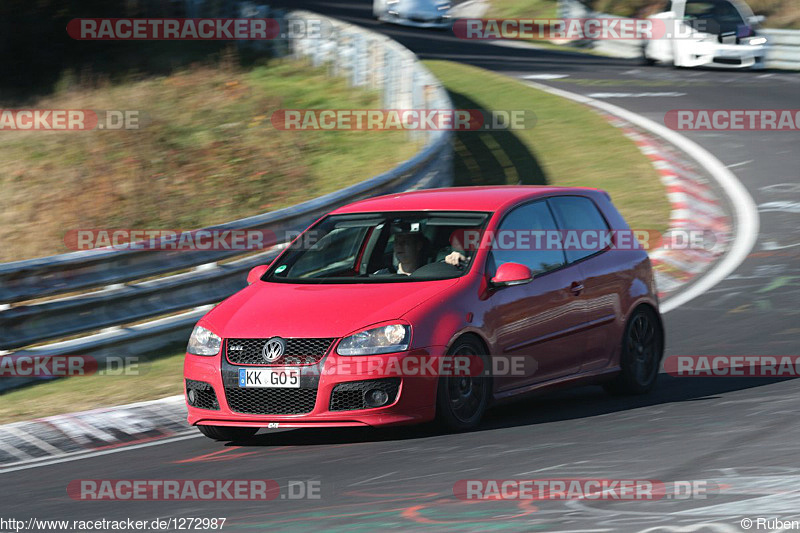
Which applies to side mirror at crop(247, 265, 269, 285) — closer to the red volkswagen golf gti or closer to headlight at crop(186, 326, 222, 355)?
the red volkswagen golf gti

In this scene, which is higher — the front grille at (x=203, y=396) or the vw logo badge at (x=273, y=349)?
the vw logo badge at (x=273, y=349)

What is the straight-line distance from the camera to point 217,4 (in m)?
30.5

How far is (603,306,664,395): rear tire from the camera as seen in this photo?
9312 millimetres

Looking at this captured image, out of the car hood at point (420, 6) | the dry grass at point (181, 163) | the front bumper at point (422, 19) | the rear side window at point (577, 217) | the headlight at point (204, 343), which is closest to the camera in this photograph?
the headlight at point (204, 343)

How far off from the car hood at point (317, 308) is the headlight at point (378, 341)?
0.05m

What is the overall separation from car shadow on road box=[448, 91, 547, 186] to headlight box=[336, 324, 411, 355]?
11.0m

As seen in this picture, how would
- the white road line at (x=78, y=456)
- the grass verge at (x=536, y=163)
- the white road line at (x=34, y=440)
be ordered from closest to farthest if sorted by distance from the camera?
the white road line at (x=78, y=456), the white road line at (x=34, y=440), the grass verge at (x=536, y=163)

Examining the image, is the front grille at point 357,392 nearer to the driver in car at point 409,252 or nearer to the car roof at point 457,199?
the driver in car at point 409,252

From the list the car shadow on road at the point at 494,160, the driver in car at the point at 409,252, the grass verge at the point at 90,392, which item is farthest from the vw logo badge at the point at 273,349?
the car shadow on road at the point at 494,160

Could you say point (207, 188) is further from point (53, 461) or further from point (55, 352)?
point (53, 461)

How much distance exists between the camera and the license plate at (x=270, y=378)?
7.58 m

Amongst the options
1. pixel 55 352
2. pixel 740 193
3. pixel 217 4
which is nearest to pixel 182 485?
pixel 55 352

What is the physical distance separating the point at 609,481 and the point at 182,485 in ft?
7.42

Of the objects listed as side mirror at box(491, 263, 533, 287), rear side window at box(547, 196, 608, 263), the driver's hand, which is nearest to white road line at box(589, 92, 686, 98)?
rear side window at box(547, 196, 608, 263)
